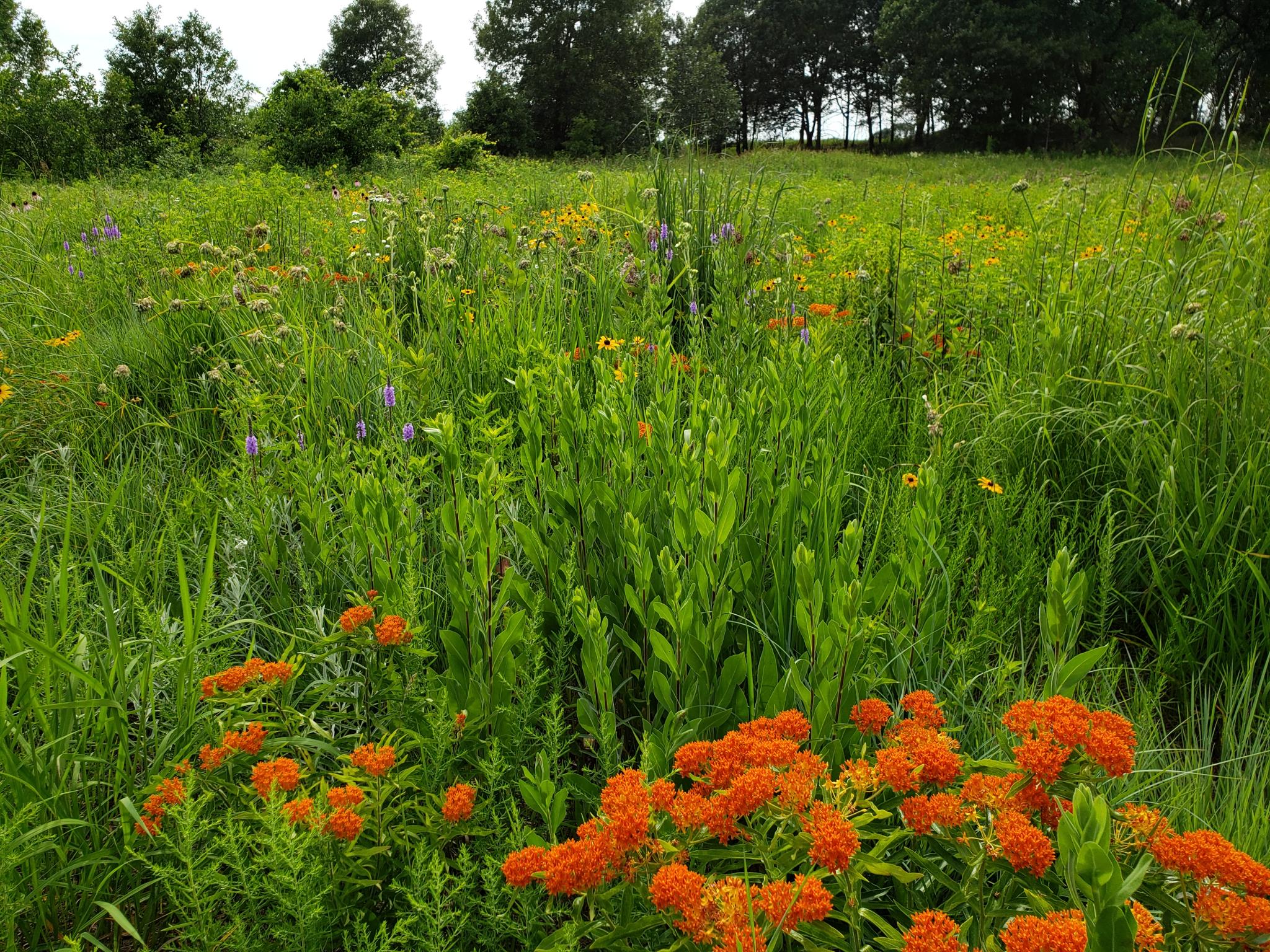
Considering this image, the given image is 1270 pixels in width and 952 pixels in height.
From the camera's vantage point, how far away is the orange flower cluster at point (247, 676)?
3.71ft

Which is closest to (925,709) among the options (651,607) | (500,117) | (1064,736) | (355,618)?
(1064,736)

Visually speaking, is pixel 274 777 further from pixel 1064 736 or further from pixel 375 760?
pixel 1064 736

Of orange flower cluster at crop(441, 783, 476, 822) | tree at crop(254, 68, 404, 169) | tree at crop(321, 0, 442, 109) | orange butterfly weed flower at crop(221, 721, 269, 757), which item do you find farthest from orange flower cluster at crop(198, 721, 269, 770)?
tree at crop(321, 0, 442, 109)

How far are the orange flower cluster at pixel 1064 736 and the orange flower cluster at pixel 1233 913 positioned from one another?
13 cm

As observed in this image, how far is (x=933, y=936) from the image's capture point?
2.42ft

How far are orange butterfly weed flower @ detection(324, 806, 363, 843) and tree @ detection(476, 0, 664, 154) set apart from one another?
37815 mm

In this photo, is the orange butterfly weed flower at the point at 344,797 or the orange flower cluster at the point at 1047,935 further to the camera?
the orange butterfly weed flower at the point at 344,797

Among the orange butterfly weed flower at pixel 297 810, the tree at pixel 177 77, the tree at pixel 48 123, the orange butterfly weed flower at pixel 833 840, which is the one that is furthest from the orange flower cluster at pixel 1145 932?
the tree at pixel 177 77

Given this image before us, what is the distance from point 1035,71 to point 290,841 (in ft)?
123

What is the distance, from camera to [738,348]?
274 centimetres

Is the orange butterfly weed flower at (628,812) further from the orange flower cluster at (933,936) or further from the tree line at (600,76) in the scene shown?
the tree line at (600,76)

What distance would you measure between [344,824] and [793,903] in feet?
1.79

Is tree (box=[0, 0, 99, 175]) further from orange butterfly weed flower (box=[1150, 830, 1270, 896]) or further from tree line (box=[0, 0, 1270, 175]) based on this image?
orange butterfly weed flower (box=[1150, 830, 1270, 896])

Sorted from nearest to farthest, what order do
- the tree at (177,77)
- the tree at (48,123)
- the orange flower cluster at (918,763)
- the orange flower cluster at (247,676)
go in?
the orange flower cluster at (918,763) → the orange flower cluster at (247,676) → the tree at (48,123) → the tree at (177,77)
